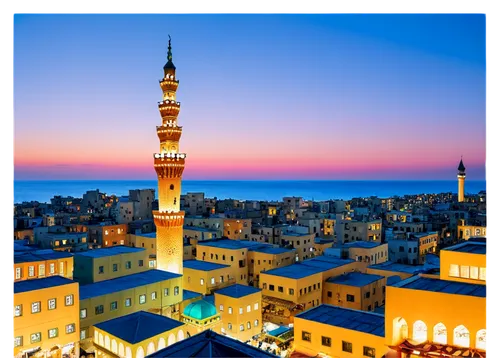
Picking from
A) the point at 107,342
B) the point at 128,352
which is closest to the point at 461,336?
the point at 128,352

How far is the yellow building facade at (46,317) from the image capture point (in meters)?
13.5

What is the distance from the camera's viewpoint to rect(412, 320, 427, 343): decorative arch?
930 centimetres

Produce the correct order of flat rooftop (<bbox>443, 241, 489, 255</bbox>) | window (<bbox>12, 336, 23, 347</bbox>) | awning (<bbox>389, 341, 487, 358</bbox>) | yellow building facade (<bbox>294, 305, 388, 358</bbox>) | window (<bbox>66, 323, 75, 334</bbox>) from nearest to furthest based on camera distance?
awning (<bbox>389, 341, 487, 358</bbox>)
flat rooftop (<bbox>443, 241, 489, 255</bbox>)
yellow building facade (<bbox>294, 305, 388, 358</bbox>)
window (<bbox>12, 336, 23, 347</bbox>)
window (<bbox>66, 323, 75, 334</bbox>)

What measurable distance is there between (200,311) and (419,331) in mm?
8596

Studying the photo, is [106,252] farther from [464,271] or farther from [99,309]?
[464,271]

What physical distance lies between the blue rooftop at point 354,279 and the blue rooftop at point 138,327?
10.1m

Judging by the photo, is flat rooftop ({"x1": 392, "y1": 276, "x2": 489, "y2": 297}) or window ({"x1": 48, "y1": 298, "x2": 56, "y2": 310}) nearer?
flat rooftop ({"x1": 392, "y1": 276, "x2": 489, "y2": 297})

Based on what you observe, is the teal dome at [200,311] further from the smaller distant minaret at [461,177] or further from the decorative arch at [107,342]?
the smaller distant minaret at [461,177]

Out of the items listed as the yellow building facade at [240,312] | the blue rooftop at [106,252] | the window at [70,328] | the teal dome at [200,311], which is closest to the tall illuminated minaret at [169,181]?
the blue rooftop at [106,252]

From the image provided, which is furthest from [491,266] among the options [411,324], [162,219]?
[162,219]

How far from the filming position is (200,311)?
15758mm

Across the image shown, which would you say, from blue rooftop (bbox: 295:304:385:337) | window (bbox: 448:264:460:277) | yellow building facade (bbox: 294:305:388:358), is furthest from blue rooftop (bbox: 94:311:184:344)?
window (bbox: 448:264:460:277)

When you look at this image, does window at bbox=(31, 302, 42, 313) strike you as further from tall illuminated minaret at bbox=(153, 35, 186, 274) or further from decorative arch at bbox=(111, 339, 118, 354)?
tall illuminated minaret at bbox=(153, 35, 186, 274)

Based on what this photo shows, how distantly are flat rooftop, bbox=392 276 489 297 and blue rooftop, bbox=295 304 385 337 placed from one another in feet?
11.0
